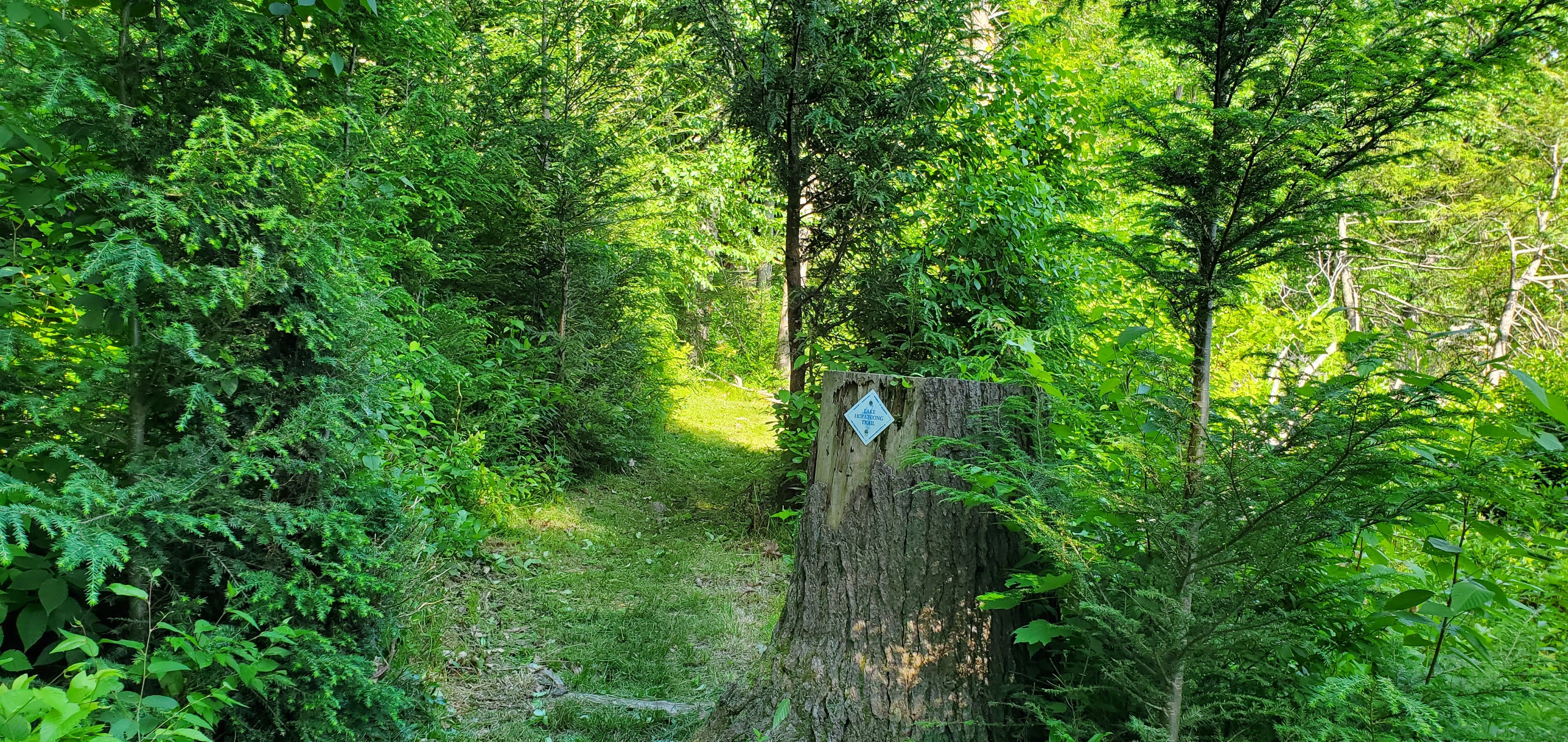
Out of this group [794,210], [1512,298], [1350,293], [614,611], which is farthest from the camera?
[1350,293]

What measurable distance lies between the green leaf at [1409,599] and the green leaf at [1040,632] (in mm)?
736

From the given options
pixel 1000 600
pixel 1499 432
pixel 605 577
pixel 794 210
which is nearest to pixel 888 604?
pixel 1000 600

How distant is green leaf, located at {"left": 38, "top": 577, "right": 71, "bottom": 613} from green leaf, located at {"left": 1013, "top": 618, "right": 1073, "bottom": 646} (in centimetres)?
262

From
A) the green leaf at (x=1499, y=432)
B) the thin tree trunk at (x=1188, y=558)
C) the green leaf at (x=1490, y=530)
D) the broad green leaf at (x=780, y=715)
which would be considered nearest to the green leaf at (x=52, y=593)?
the broad green leaf at (x=780, y=715)

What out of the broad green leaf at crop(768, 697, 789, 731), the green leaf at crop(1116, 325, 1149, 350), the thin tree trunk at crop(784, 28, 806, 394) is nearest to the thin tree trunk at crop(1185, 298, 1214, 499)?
the green leaf at crop(1116, 325, 1149, 350)

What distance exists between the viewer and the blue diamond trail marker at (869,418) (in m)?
2.80

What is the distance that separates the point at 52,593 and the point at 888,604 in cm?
245

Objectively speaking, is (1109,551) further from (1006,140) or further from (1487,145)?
(1487,145)

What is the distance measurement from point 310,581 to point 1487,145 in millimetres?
12650

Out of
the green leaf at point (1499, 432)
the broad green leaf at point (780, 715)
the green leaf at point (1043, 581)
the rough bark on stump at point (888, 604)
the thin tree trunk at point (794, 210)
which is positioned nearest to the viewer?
the green leaf at point (1499, 432)

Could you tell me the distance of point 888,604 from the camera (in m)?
2.65

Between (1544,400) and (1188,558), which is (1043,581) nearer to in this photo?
(1188,558)

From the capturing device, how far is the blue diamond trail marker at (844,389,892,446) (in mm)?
2805

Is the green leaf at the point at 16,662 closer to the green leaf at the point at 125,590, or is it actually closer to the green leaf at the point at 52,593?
the green leaf at the point at 52,593
